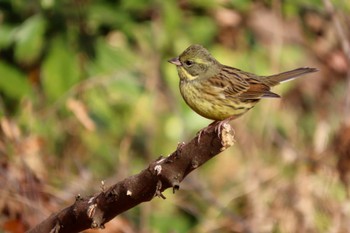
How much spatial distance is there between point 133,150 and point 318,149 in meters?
1.52

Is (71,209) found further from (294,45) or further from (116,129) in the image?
(294,45)

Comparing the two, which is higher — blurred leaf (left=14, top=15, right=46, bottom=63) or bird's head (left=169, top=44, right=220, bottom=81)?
blurred leaf (left=14, top=15, right=46, bottom=63)

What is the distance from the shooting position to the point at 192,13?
23.7ft

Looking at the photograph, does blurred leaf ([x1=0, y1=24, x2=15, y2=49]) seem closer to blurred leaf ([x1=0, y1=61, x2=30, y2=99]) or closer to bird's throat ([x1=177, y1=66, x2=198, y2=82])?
blurred leaf ([x1=0, y1=61, x2=30, y2=99])

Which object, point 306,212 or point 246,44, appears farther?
point 246,44

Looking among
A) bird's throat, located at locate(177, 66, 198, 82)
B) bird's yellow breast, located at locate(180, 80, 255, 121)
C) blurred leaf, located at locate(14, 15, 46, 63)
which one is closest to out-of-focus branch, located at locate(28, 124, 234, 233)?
bird's yellow breast, located at locate(180, 80, 255, 121)

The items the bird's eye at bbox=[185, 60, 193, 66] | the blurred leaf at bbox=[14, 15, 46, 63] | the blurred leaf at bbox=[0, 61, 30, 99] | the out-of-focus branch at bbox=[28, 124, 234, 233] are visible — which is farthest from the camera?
the blurred leaf at bbox=[0, 61, 30, 99]

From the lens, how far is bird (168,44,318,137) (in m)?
4.91

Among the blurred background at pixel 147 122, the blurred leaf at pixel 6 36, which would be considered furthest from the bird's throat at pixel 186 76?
the blurred leaf at pixel 6 36

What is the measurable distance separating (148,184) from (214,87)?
152cm

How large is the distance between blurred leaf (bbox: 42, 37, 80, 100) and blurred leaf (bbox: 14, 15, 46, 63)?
13 cm

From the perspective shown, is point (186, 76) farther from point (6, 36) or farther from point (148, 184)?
point (6, 36)

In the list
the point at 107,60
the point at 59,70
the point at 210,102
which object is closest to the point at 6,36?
the point at 59,70

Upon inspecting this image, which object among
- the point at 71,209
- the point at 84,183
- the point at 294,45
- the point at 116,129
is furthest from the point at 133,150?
the point at 71,209
